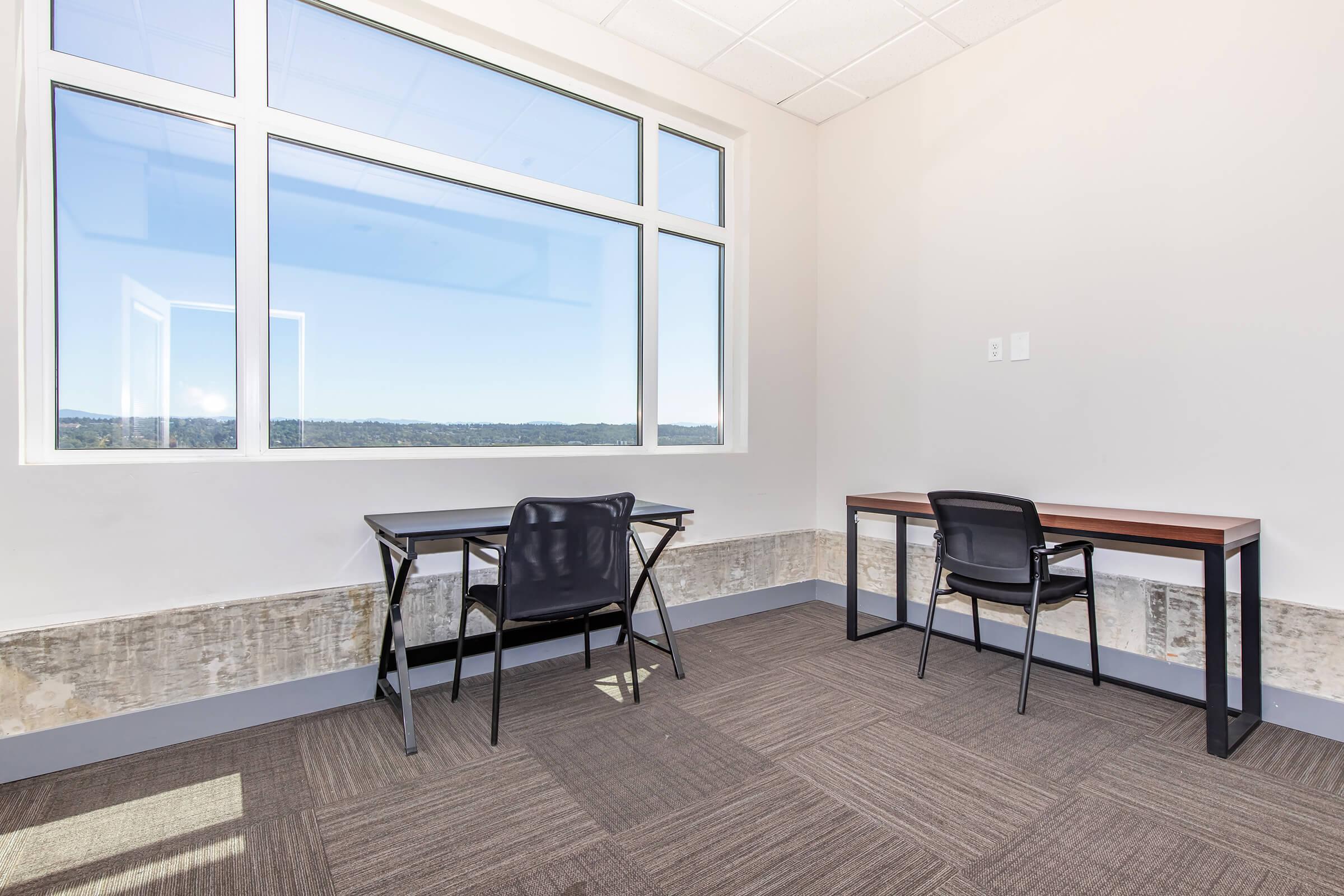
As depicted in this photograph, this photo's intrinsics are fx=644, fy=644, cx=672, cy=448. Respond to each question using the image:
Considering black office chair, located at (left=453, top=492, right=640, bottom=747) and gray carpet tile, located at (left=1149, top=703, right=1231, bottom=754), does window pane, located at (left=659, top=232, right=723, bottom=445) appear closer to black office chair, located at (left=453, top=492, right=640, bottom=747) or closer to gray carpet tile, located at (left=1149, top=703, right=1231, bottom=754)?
black office chair, located at (left=453, top=492, right=640, bottom=747)

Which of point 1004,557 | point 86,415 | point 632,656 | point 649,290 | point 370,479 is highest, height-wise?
point 649,290

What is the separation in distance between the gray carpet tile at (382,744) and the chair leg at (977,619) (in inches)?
92.8

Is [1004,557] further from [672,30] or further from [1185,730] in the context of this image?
[672,30]

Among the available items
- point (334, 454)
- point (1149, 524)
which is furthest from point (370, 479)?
point (1149, 524)

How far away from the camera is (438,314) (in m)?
3.14

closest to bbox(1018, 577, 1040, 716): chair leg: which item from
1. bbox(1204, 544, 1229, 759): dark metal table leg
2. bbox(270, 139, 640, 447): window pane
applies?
bbox(1204, 544, 1229, 759): dark metal table leg

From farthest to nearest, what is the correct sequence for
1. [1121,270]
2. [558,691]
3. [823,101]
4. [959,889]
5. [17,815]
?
[823,101], [1121,270], [558,691], [17,815], [959,889]

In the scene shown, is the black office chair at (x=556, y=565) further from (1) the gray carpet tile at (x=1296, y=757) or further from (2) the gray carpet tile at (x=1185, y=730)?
(1) the gray carpet tile at (x=1296, y=757)

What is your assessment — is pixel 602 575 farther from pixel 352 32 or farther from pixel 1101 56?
pixel 1101 56

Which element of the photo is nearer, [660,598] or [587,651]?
[660,598]

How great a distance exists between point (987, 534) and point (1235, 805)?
112 cm

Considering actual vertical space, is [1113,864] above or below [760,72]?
Answer: below

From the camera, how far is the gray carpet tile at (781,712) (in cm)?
240

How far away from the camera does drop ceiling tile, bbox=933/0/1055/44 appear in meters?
3.18
